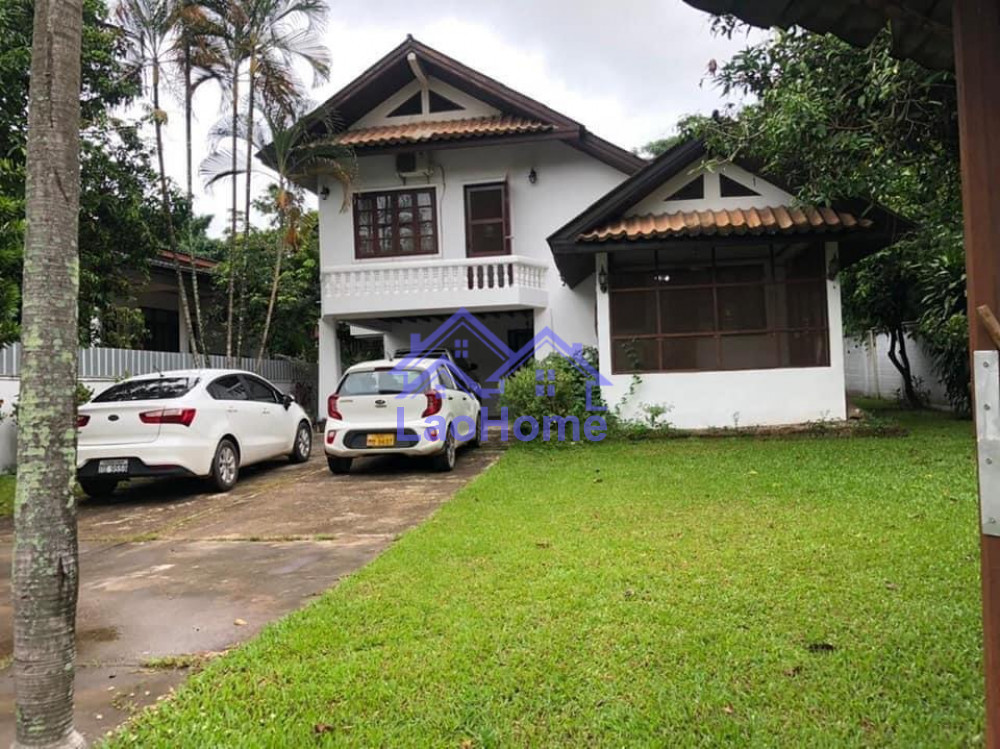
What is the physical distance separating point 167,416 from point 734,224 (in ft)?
26.8

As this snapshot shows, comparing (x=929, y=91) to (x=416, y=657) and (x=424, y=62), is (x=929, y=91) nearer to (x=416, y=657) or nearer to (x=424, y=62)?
(x=416, y=657)

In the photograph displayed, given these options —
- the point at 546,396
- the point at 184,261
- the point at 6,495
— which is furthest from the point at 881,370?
the point at 6,495

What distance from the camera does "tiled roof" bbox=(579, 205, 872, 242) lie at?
10.3 m

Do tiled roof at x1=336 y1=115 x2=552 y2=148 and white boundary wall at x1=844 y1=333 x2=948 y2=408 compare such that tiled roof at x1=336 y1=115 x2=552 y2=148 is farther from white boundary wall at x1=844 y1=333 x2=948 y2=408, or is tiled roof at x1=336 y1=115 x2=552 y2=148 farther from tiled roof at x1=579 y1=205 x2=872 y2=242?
white boundary wall at x1=844 y1=333 x2=948 y2=408

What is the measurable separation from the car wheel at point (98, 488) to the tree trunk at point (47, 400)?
6.07 meters

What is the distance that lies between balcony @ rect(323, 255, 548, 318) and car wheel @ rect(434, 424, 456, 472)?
522 centimetres

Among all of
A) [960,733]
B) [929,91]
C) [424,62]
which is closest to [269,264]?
[424,62]

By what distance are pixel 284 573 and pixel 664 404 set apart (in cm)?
775

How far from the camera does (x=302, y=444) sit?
34.0ft

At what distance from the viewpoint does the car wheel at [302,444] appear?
33.4 ft

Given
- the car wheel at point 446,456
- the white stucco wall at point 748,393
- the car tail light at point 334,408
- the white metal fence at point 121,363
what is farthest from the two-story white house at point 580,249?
the car tail light at point 334,408

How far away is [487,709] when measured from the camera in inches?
104

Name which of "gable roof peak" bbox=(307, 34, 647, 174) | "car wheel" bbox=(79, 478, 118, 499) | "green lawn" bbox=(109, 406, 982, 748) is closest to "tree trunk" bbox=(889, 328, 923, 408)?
"gable roof peak" bbox=(307, 34, 647, 174)

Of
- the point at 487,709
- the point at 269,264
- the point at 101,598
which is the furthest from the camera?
the point at 269,264
